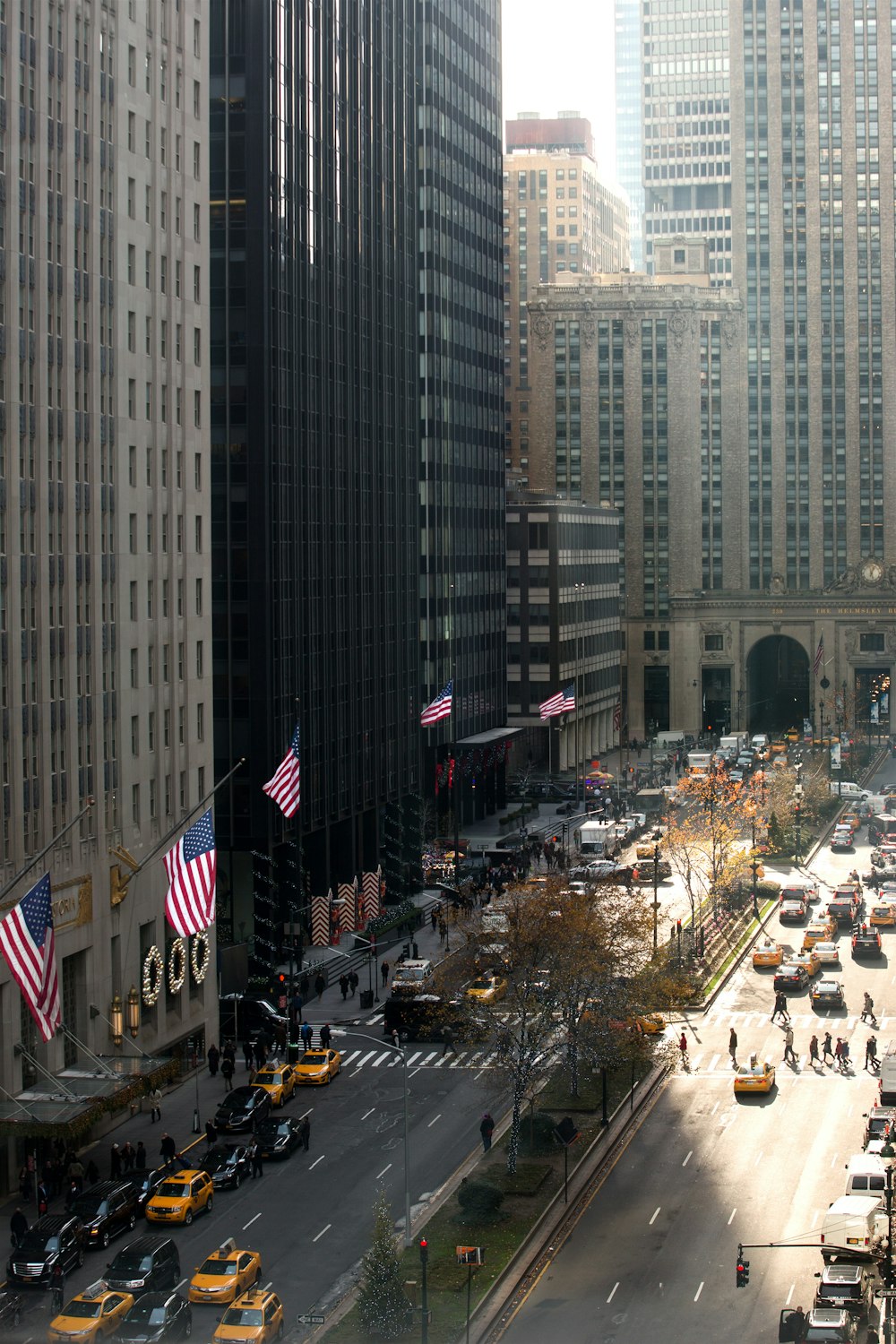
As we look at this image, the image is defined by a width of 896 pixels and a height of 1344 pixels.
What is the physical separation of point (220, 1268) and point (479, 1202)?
10.1m

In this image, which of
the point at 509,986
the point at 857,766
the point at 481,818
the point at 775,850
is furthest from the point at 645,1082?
the point at 857,766

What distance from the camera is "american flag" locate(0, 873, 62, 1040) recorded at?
63.2 metres

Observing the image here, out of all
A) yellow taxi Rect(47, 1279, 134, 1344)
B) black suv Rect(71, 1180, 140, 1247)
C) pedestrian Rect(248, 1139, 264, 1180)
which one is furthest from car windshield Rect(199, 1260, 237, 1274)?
pedestrian Rect(248, 1139, 264, 1180)

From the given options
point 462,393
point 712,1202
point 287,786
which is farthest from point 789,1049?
point 462,393

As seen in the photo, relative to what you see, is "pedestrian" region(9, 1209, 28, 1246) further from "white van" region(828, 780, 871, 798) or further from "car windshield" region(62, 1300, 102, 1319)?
"white van" region(828, 780, 871, 798)

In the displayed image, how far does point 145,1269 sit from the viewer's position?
60.0 meters

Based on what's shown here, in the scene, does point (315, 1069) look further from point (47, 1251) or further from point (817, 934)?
point (817, 934)

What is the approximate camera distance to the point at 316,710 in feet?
363

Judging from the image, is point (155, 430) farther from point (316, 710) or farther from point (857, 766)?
point (857, 766)

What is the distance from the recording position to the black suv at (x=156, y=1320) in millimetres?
56406

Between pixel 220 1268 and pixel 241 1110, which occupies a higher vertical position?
pixel 241 1110

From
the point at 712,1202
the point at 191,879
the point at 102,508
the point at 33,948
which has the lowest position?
the point at 712,1202

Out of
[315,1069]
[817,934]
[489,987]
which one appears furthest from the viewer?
[817,934]

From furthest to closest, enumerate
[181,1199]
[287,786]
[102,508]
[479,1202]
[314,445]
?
[314,445] < [287,786] < [102,508] < [181,1199] < [479,1202]
